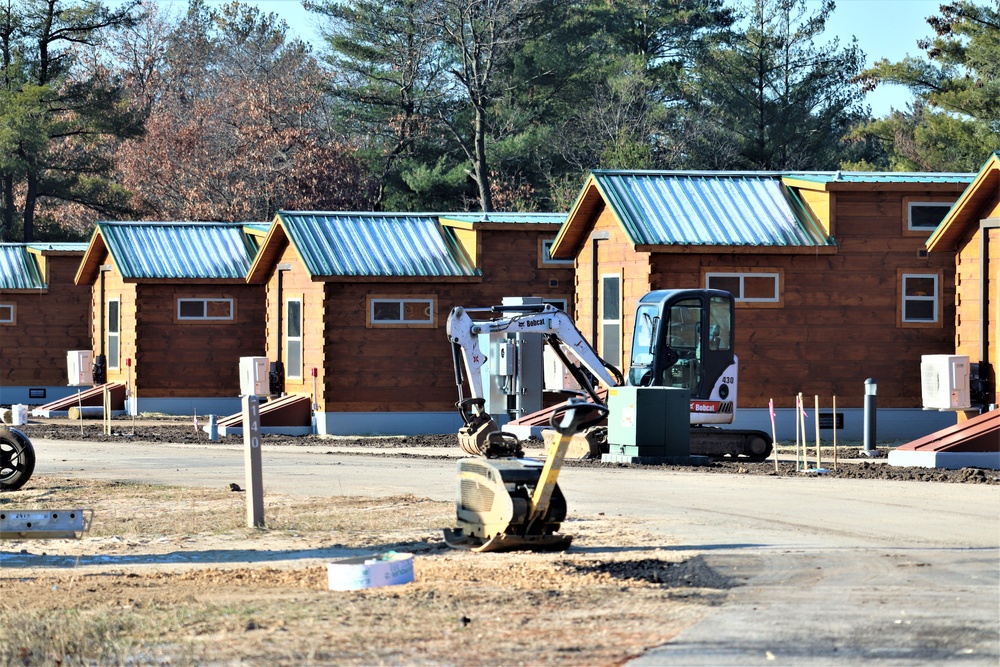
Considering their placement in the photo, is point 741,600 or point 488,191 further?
point 488,191

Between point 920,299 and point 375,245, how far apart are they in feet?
37.0

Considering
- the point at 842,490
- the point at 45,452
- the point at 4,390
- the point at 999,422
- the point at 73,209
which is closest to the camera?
the point at 842,490

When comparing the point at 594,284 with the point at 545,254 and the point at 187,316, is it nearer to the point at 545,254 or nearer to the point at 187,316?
the point at 545,254

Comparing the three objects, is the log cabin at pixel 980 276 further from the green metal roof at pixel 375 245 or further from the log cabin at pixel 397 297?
the green metal roof at pixel 375 245

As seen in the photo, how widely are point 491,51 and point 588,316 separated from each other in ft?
92.9

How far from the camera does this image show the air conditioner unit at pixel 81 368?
4194 cm

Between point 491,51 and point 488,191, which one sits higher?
point 491,51

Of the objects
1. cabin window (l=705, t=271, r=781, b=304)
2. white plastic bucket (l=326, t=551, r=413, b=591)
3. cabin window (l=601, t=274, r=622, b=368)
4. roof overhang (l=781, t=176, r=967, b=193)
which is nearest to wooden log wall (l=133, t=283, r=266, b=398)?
cabin window (l=601, t=274, r=622, b=368)

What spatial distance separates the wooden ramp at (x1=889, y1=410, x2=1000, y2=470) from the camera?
21.6 metres

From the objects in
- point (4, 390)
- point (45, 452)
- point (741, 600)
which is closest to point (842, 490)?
point (741, 600)

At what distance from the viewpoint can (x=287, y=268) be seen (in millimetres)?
34906

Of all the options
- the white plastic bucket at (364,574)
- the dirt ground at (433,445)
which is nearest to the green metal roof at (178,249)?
the dirt ground at (433,445)

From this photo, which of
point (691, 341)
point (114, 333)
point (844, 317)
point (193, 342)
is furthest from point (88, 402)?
point (844, 317)

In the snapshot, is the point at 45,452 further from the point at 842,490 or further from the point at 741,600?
the point at 741,600
